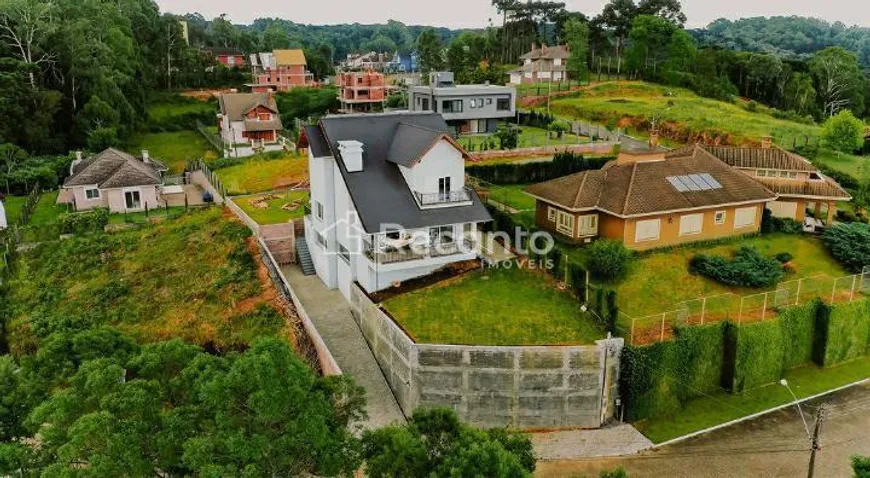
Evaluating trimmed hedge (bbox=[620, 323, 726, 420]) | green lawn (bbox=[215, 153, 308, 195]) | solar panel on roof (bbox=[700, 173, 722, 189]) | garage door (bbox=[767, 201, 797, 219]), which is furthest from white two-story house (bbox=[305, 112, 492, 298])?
garage door (bbox=[767, 201, 797, 219])

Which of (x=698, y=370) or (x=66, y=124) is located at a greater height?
(x=66, y=124)

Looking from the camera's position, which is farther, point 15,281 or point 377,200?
point 15,281

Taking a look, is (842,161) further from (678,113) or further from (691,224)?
(691,224)

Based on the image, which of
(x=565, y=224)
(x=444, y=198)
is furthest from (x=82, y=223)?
(x=565, y=224)

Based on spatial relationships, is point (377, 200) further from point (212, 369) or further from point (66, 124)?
point (66, 124)

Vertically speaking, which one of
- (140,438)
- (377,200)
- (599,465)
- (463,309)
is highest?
(377,200)

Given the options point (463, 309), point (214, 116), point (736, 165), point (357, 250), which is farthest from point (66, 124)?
point (736, 165)

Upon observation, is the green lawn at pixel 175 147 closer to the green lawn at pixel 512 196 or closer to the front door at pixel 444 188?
the green lawn at pixel 512 196
